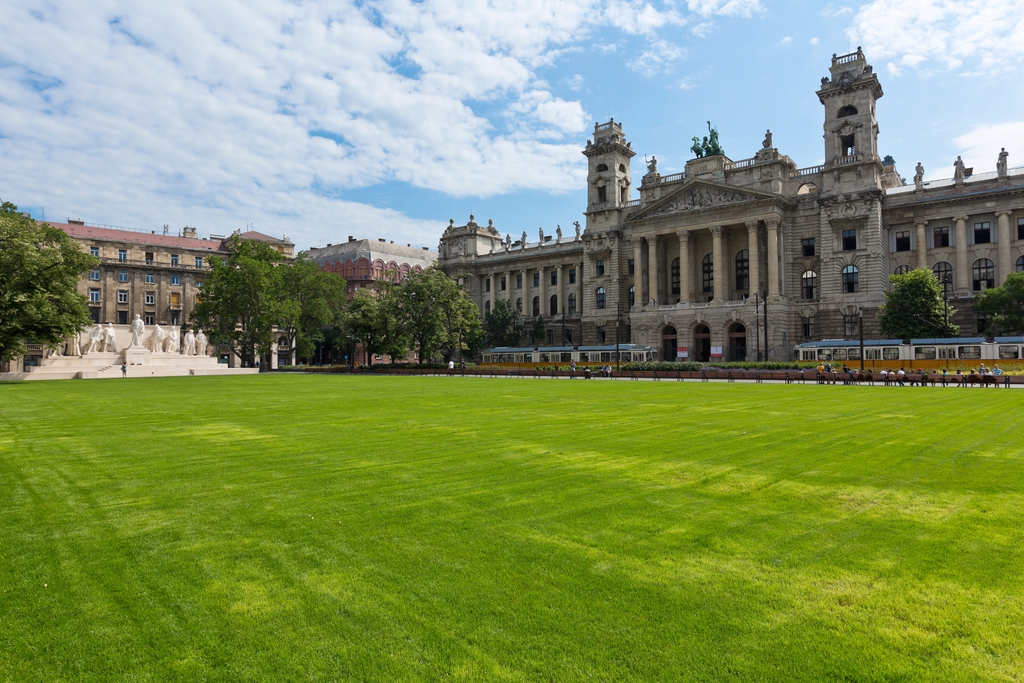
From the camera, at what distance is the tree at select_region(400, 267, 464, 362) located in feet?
232

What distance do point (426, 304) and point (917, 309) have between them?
161ft

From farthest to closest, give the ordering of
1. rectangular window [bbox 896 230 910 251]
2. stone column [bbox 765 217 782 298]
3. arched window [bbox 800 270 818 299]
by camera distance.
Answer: arched window [bbox 800 270 818 299] → stone column [bbox 765 217 782 298] → rectangular window [bbox 896 230 910 251]

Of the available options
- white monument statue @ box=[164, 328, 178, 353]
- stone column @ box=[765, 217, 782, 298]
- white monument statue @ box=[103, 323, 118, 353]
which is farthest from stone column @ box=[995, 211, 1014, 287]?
white monument statue @ box=[103, 323, 118, 353]

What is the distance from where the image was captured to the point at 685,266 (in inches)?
3022

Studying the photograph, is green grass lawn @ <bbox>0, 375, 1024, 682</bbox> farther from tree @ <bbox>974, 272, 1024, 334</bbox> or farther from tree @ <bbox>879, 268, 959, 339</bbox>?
tree @ <bbox>974, 272, 1024, 334</bbox>

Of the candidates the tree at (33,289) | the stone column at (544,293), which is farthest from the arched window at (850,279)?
the tree at (33,289)

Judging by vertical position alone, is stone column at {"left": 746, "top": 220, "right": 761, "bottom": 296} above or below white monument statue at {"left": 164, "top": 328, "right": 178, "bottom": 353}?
above

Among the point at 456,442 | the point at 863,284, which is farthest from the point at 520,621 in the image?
the point at 863,284

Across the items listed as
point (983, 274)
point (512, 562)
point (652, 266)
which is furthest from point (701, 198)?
point (512, 562)

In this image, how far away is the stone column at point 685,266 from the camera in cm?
7625

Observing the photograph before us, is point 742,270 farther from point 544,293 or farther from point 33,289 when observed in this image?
point 33,289

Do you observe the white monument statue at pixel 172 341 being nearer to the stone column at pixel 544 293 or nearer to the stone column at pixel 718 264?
the stone column at pixel 544 293

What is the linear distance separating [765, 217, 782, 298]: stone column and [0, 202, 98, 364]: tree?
6781 centimetres

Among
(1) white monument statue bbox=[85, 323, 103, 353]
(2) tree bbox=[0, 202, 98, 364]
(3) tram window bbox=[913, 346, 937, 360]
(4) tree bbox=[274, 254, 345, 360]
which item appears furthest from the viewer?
(4) tree bbox=[274, 254, 345, 360]
